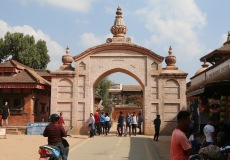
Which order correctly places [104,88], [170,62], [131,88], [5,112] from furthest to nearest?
[131,88] → [104,88] → [170,62] → [5,112]

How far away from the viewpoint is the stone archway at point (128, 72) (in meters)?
27.8

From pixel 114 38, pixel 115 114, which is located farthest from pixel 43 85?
pixel 115 114

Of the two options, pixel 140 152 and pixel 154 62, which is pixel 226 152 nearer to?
pixel 140 152

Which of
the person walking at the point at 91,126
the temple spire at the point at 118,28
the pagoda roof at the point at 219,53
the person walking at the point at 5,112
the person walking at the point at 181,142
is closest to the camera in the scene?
the person walking at the point at 181,142

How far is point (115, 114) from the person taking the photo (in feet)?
194

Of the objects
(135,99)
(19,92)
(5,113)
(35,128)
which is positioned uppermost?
(135,99)

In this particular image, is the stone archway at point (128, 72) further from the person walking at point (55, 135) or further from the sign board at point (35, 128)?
the person walking at point (55, 135)

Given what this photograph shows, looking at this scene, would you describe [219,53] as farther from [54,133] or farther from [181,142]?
[181,142]

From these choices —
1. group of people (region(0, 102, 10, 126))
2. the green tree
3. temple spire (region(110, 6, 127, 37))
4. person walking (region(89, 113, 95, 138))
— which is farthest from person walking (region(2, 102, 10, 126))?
the green tree

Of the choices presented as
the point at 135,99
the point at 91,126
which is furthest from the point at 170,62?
the point at 135,99

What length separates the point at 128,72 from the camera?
2872cm

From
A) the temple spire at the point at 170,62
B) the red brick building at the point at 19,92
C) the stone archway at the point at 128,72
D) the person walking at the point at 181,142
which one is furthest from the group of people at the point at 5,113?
the person walking at the point at 181,142

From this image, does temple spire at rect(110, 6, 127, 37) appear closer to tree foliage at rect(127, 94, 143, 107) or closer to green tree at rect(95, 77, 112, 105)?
green tree at rect(95, 77, 112, 105)

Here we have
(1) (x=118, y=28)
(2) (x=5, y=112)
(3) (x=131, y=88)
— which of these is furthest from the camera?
(3) (x=131, y=88)
